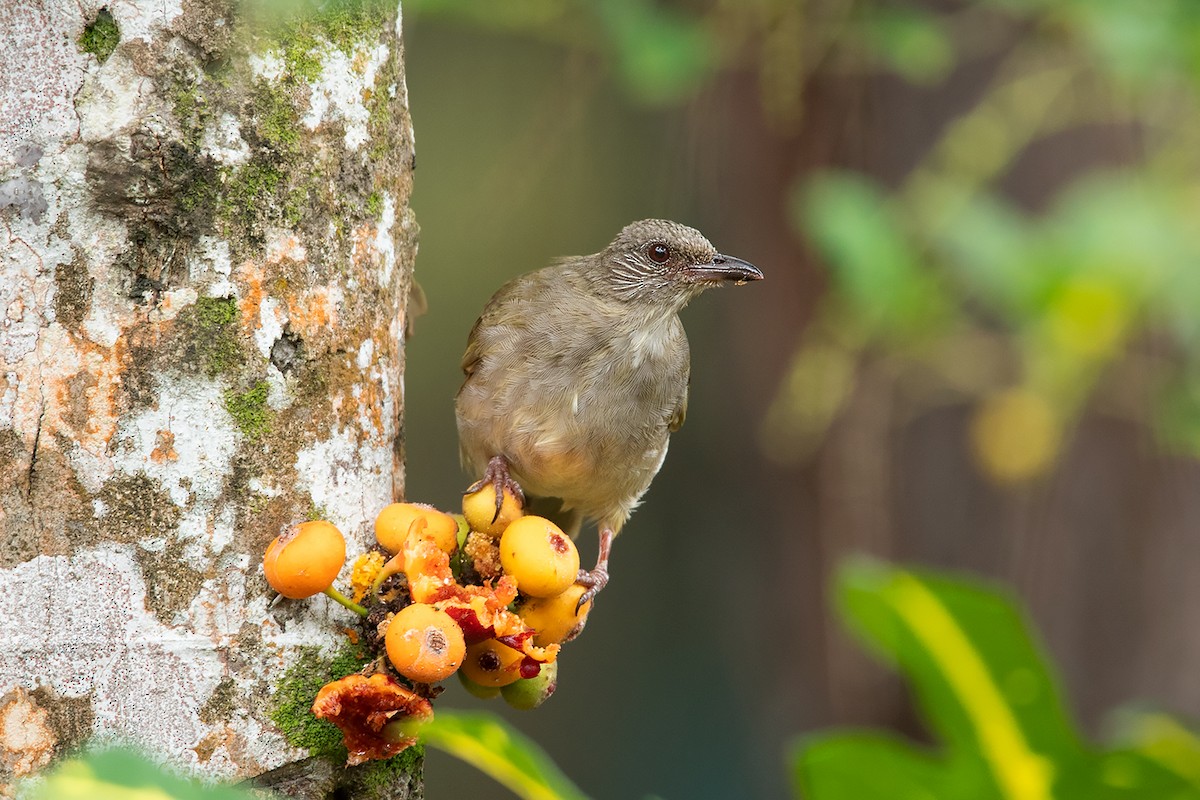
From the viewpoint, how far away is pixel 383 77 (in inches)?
107

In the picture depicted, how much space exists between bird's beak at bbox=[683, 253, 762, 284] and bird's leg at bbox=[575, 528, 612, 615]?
0.95 metres

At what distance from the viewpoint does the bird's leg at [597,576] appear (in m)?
3.07

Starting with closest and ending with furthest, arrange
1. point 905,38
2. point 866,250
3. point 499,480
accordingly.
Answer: point 499,480
point 866,250
point 905,38

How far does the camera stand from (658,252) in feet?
14.4

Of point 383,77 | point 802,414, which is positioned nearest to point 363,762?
point 383,77

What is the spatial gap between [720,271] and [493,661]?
2175 mm

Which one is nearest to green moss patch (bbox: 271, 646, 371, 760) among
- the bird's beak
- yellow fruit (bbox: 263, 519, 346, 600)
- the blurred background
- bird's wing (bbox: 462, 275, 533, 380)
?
yellow fruit (bbox: 263, 519, 346, 600)

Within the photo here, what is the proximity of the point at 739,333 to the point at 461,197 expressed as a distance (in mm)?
2803

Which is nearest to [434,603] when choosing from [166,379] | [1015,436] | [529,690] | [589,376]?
[529,690]

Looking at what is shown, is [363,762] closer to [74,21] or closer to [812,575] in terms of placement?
[74,21]

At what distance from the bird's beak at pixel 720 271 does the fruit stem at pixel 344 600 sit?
2.17 meters

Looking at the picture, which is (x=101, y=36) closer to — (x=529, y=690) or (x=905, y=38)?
(x=529, y=690)

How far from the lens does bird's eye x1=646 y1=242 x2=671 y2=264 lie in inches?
173

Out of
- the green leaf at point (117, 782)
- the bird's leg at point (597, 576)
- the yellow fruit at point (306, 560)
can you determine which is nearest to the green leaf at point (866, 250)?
the bird's leg at point (597, 576)
